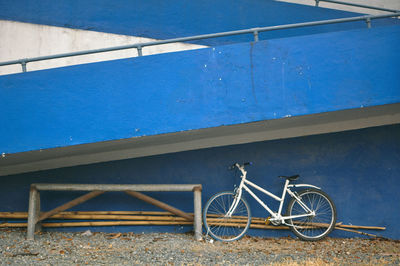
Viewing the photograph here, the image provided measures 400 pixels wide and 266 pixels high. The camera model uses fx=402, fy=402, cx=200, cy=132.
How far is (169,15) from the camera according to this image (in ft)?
23.1

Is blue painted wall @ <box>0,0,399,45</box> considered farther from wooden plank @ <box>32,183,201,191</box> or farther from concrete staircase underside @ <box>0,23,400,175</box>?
wooden plank @ <box>32,183,201,191</box>

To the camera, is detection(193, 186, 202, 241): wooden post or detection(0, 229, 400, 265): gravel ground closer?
detection(0, 229, 400, 265): gravel ground

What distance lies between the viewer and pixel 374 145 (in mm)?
6867

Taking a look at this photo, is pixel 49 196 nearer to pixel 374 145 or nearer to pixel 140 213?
pixel 140 213

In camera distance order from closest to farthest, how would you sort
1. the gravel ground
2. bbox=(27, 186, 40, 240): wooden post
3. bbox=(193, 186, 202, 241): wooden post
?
the gravel ground → bbox=(27, 186, 40, 240): wooden post → bbox=(193, 186, 202, 241): wooden post

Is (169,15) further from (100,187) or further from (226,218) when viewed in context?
(226,218)

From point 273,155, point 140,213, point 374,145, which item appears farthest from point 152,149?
point 374,145

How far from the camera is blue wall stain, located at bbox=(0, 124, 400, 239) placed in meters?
6.39

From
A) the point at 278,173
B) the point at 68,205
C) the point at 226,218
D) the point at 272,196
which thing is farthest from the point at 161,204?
the point at 278,173

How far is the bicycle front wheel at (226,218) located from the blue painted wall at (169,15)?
9.17 feet

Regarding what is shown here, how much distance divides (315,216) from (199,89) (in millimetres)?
2992

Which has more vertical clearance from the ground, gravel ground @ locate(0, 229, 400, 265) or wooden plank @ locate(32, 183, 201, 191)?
wooden plank @ locate(32, 183, 201, 191)

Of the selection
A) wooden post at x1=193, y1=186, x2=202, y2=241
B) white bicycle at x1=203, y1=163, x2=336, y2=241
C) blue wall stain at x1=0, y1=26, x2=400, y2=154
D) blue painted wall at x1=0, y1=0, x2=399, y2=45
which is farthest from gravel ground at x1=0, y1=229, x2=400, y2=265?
blue painted wall at x1=0, y1=0, x2=399, y2=45

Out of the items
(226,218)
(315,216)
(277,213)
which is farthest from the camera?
(315,216)
